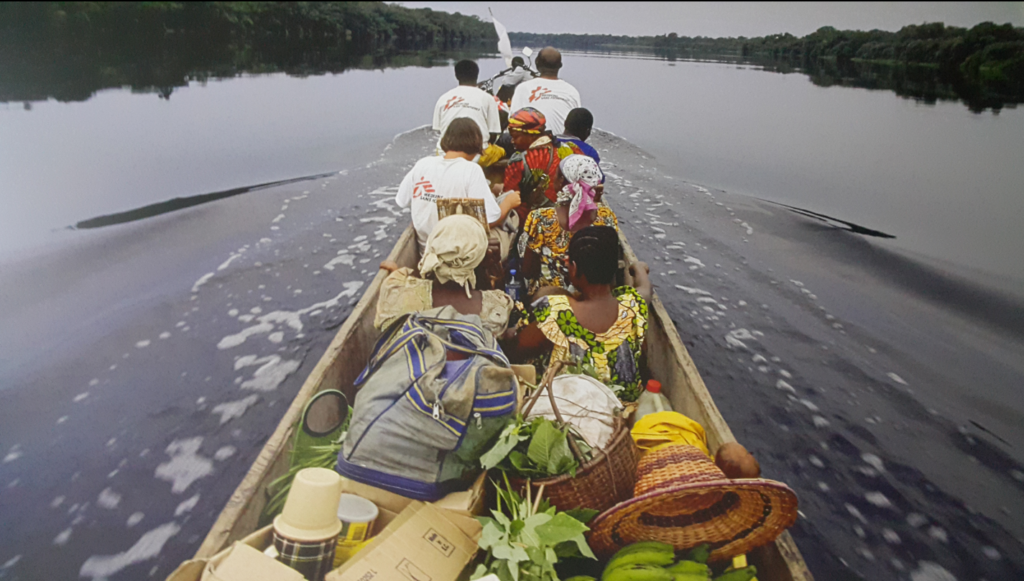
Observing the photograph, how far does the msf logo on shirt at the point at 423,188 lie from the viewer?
364cm

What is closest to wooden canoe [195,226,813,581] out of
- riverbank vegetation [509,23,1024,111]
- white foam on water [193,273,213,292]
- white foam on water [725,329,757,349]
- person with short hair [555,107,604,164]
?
person with short hair [555,107,604,164]

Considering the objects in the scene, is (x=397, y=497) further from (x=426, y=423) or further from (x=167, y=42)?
(x=167, y=42)

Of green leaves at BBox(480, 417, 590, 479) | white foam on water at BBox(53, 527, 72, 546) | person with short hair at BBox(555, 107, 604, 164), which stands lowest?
white foam on water at BBox(53, 527, 72, 546)

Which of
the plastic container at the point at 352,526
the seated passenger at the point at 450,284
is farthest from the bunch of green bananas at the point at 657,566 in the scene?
the seated passenger at the point at 450,284

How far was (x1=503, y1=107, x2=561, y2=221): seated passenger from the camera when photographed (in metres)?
4.30

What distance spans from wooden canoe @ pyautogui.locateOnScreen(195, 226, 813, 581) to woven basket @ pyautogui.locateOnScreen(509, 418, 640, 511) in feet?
→ 1.79

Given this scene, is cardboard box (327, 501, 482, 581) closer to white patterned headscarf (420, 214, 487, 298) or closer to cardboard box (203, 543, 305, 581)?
cardboard box (203, 543, 305, 581)

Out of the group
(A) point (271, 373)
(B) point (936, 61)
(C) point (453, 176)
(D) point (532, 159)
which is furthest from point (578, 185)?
(B) point (936, 61)

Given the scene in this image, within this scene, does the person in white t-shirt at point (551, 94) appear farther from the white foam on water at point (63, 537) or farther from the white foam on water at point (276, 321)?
the white foam on water at point (63, 537)

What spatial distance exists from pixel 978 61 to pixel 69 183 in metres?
26.8

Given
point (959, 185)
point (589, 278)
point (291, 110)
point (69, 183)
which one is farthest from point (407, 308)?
point (291, 110)

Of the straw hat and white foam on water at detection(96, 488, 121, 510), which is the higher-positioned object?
the straw hat

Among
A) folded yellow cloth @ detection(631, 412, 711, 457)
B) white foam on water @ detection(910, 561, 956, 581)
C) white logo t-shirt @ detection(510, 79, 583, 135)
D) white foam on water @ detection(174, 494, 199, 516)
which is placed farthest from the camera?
white logo t-shirt @ detection(510, 79, 583, 135)

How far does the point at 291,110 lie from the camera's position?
18844 mm
